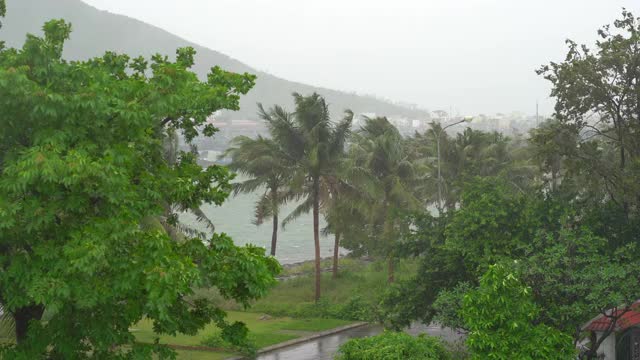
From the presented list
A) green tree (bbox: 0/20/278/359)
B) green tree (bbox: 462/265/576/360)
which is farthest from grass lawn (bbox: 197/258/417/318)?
green tree (bbox: 0/20/278/359)

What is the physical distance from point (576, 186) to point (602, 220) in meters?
2.76

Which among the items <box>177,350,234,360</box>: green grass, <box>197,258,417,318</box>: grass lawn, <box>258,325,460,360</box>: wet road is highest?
<box>197,258,417,318</box>: grass lawn

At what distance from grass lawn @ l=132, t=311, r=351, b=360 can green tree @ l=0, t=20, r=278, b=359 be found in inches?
576

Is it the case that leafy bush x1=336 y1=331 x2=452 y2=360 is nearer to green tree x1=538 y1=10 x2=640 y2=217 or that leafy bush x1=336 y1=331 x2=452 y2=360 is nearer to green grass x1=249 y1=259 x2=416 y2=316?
green tree x1=538 y1=10 x2=640 y2=217

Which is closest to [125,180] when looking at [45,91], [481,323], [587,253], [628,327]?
[45,91]

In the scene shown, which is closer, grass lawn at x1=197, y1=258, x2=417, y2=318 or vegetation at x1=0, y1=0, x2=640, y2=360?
vegetation at x1=0, y1=0, x2=640, y2=360

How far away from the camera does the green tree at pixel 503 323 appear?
16.9 meters

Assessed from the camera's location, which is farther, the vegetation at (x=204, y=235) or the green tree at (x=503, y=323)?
the green tree at (x=503, y=323)

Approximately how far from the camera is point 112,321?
12188 mm

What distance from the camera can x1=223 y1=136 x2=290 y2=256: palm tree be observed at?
39938 millimetres

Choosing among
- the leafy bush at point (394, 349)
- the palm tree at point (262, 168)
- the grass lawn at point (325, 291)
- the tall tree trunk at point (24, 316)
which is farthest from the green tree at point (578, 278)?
the palm tree at point (262, 168)

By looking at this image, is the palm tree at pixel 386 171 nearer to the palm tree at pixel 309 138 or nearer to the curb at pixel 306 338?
the palm tree at pixel 309 138

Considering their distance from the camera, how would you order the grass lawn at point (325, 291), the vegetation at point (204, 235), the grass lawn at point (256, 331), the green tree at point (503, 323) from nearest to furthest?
the vegetation at point (204, 235) < the green tree at point (503, 323) < the grass lawn at point (256, 331) < the grass lawn at point (325, 291)

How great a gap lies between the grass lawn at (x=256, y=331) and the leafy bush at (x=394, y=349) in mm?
9401
